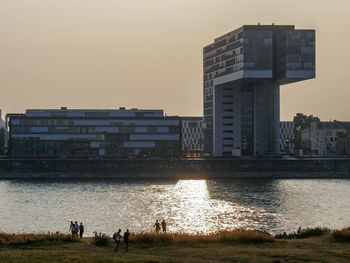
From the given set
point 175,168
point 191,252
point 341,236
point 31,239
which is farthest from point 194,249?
point 175,168

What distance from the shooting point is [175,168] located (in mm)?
195250

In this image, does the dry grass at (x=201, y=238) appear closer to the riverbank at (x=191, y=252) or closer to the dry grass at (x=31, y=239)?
the riverbank at (x=191, y=252)

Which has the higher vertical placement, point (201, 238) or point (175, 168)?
point (175, 168)

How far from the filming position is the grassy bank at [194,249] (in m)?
38.4

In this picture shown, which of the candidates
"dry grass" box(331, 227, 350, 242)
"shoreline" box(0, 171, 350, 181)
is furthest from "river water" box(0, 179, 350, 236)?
"shoreline" box(0, 171, 350, 181)

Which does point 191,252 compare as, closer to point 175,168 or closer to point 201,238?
point 201,238

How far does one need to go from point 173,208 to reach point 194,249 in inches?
2264

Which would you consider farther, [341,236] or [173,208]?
[173,208]

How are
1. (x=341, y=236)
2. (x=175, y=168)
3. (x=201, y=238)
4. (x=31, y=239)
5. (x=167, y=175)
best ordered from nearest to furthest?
(x=31, y=239)
(x=201, y=238)
(x=341, y=236)
(x=167, y=175)
(x=175, y=168)

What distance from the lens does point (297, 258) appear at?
127 ft

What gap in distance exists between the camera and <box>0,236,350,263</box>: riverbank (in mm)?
38156

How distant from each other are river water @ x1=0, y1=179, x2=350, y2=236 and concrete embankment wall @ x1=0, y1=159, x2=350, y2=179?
1725 inches

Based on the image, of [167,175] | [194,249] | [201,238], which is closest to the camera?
[194,249]

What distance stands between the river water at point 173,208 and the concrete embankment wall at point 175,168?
43.8 m
